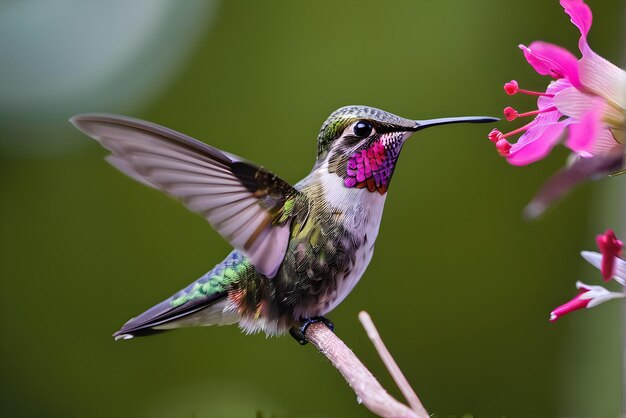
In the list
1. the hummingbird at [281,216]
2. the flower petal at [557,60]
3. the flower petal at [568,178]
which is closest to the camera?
the flower petal at [568,178]

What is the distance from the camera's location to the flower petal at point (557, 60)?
33cm

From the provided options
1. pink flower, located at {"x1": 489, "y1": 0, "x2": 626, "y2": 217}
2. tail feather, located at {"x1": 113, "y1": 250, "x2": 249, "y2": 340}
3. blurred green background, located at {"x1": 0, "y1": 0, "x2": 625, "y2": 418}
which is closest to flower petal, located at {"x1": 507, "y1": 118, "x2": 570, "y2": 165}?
pink flower, located at {"x1": 489, "y1": 0, "x2": 626, "y2": 217}

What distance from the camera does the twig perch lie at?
321 mm

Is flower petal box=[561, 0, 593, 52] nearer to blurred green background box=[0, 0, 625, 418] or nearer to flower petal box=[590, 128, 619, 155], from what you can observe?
flower petal box=[590, 128, 619, 155]

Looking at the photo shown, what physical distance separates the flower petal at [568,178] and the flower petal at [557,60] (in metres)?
0.07

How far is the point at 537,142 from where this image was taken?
1.15 feet

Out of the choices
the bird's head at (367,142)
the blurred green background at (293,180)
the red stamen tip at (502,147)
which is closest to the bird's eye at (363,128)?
the bird's head at (367,142)

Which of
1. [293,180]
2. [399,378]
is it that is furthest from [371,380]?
[293,180]

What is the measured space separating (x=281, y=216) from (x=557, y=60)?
8.5 inches

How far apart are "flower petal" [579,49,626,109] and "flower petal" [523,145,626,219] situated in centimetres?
7

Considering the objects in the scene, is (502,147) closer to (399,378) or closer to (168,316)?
(399,378)

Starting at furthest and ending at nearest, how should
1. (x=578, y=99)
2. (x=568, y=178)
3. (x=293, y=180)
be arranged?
(x=293, y=180) → (x=578, y=99) → (x=568, y=178)

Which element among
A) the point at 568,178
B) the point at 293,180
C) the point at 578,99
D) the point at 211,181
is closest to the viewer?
the point at 568,178

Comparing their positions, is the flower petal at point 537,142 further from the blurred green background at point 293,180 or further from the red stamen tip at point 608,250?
the blurred green background at point 293,180
